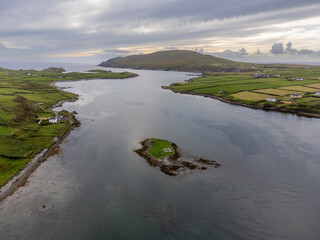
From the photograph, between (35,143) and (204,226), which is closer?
(204,226)

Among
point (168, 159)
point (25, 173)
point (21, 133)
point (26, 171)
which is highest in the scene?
point (21, 133)

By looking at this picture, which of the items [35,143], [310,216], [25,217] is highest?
[35,143]

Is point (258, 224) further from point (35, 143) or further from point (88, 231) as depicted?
point (35, 143)

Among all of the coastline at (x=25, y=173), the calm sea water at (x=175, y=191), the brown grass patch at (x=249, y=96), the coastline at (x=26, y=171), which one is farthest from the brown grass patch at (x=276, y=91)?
the coastline at (x=25, y=173)

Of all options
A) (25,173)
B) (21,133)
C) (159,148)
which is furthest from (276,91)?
(25,173)

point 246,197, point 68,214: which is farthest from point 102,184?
point 246,197

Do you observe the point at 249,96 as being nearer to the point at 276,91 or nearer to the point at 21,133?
the point at 276,91

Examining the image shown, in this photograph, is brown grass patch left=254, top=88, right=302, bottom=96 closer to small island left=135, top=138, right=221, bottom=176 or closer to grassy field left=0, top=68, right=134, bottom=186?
small island left=135, top=138, right=221, bottom=176
